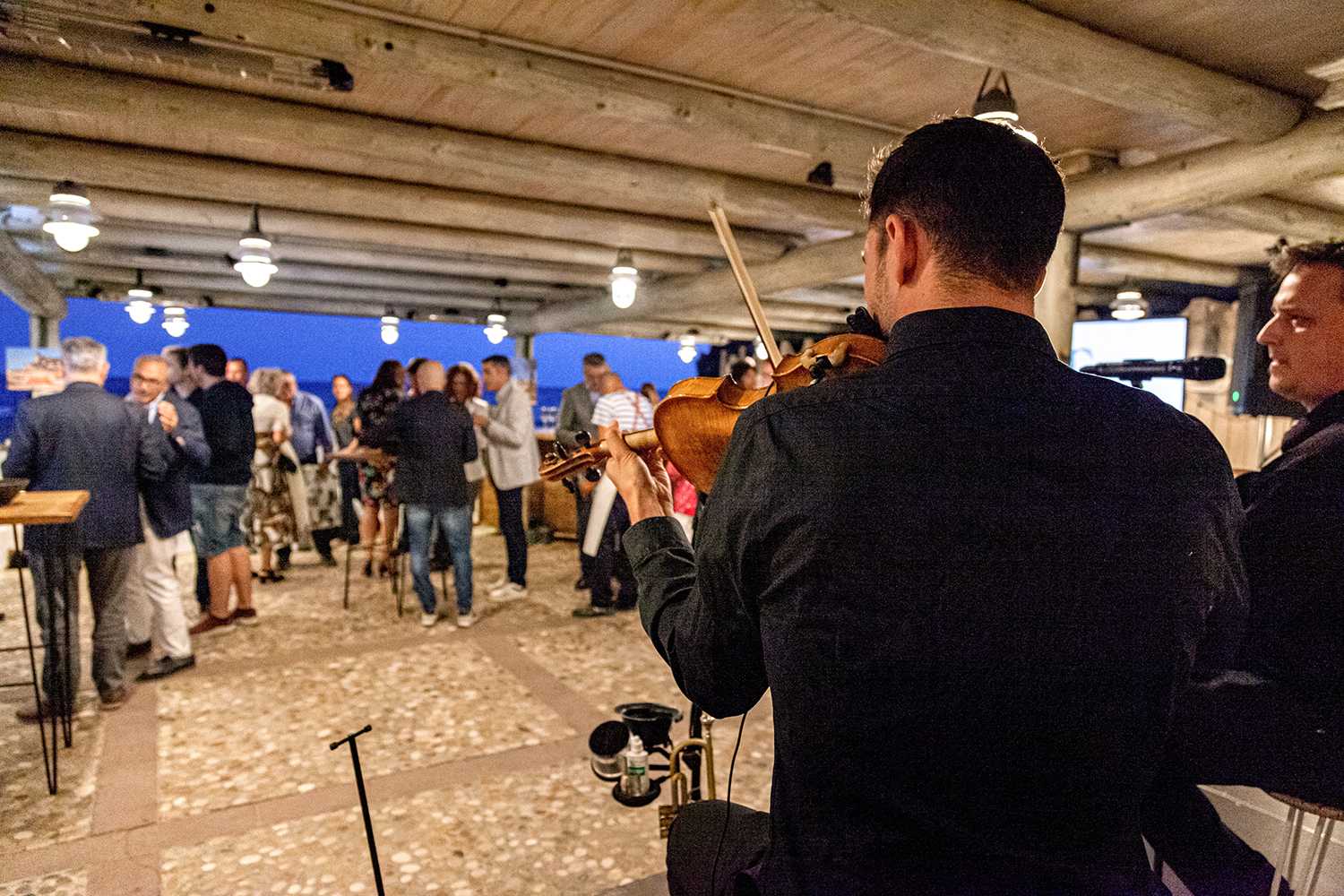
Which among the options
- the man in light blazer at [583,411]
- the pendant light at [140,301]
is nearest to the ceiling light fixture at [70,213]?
the man in light blazer at [583,411]

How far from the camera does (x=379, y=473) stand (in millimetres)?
6746

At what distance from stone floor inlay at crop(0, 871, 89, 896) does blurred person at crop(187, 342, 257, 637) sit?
274cm

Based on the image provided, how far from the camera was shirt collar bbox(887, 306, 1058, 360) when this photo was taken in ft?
3.18

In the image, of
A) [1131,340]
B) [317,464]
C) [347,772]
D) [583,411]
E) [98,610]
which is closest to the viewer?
[347,772]

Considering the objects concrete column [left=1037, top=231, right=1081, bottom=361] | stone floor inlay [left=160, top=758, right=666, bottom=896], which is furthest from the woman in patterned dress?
concrete column [left=1037, top=231, right=1081, bottom=361]

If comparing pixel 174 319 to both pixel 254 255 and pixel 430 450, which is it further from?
pixel 430 450

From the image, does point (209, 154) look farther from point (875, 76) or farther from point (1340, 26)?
point (1340, 26)

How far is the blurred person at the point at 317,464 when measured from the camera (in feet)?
24.2

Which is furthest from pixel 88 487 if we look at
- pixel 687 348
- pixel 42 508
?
pixel 687 348

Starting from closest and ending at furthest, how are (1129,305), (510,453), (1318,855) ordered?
1. (1318,855)
2. (510,453)
3. (1129,305)

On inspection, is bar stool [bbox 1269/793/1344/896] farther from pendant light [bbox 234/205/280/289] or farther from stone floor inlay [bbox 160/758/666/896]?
pendant light [bbox 234/205/280/289]

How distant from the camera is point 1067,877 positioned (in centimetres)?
95

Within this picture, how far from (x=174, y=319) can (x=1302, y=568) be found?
1268 cm

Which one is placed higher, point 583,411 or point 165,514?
point 583,411
